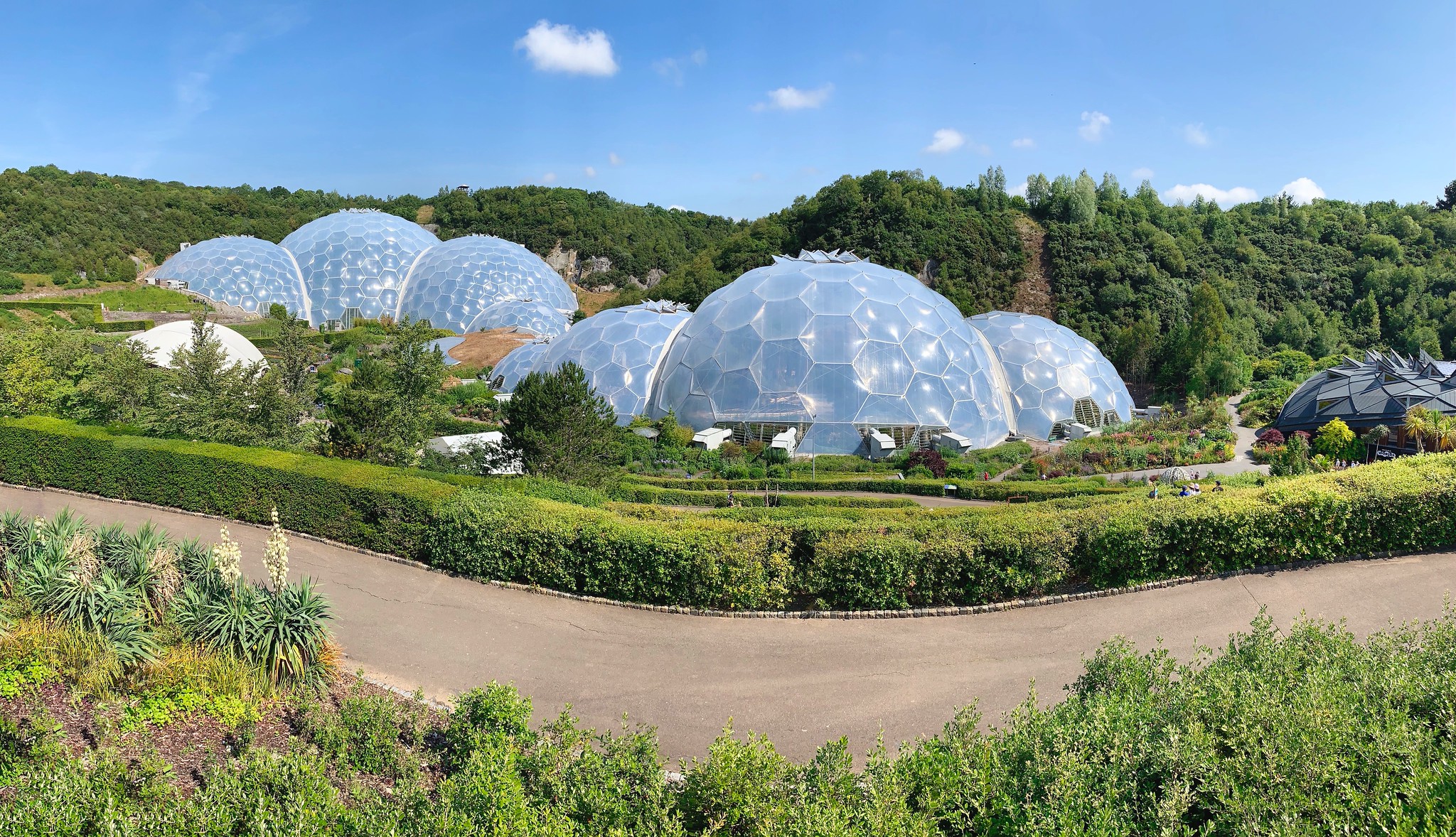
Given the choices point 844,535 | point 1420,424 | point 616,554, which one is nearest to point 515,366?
point 616,554

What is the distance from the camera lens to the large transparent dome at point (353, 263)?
62719 millimetres

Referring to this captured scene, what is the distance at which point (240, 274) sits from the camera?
60.7 m

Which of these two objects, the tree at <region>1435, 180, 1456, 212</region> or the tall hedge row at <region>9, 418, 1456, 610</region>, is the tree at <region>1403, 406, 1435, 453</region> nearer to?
the tall hedge row at <region>9, 418, 1456, 610</region>

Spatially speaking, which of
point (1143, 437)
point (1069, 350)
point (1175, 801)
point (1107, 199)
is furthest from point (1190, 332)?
point (1175, 801)

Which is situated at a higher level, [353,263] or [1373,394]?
[353,263]

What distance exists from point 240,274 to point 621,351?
140 ft

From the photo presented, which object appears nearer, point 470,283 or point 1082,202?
point 470,283

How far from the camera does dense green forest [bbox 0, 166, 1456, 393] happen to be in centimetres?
5947

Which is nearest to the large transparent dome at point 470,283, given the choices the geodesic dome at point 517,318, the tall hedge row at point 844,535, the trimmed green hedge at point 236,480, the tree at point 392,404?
the geodesic dome at point 517,318

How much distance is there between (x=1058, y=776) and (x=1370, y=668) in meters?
3.80

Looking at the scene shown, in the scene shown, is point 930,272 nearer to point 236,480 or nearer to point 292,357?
point 292,357

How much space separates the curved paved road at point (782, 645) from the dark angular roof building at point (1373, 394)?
20162mm

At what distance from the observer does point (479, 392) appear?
123ft

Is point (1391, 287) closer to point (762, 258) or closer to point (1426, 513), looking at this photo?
point (762, 258)
